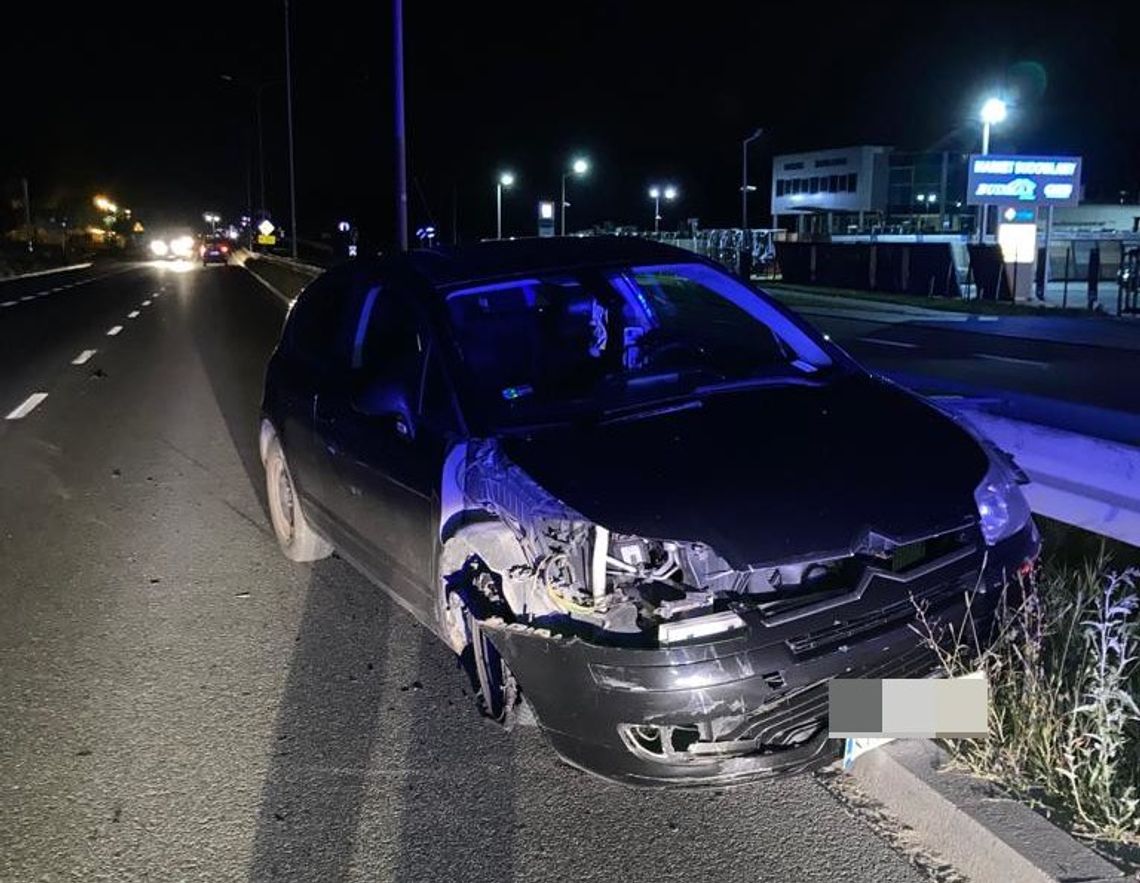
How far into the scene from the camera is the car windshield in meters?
4.50

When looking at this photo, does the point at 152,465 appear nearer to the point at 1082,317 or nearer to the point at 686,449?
the point at 686,449

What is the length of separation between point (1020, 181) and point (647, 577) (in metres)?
28.0

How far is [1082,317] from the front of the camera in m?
24.4

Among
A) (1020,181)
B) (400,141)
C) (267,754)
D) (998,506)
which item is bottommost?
(267,754)

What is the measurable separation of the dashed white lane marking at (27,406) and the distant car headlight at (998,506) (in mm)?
10327

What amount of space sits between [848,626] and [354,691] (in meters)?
2.16

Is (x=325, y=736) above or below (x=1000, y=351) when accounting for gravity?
below

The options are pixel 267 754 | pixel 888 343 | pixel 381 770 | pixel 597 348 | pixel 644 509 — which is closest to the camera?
pixel 644 509

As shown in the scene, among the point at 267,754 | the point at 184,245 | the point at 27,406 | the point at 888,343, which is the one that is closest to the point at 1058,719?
the point at 267,754

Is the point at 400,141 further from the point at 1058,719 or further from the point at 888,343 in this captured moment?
the point at 1058,719

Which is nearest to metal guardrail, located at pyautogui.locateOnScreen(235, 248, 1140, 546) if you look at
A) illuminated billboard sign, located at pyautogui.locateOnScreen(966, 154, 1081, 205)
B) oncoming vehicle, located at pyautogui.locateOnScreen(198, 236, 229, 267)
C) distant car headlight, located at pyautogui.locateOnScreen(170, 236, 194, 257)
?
illuminated billboard sign, located at pyautogui.locateOnScreen(966, 154, 1081, 205)

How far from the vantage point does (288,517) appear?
21.1 ft

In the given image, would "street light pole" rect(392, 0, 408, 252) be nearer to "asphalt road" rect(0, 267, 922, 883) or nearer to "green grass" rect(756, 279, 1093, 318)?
"asphalt road" rect(0, 267, 922, 883)

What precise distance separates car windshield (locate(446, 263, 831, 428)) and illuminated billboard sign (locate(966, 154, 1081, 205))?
993 inches
